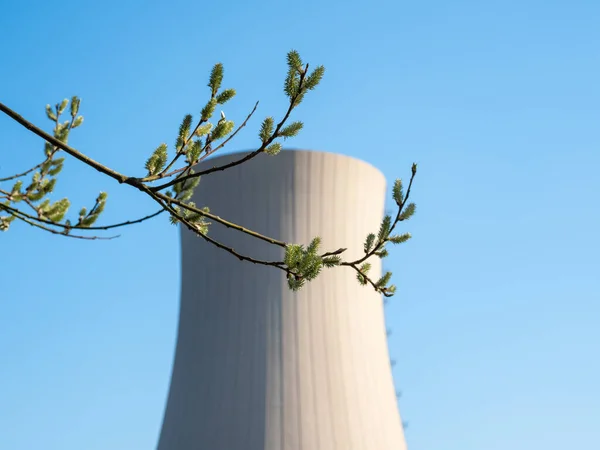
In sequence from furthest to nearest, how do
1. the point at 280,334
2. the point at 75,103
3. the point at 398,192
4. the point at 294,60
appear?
1. the point at 280,334
2. the point at 75,103
3. the point at 398,192
4. the point at 294,60

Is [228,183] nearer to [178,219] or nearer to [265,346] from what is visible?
[265,346]

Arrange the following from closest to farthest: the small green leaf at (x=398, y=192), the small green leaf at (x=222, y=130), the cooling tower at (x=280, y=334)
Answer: the small green leaf at (x=222, y=130) → the small green leaf at (x=398, y=192) → the cooling tower at (x=280, y=334)

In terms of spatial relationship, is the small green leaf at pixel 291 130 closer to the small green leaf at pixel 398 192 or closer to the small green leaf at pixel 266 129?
the small green leaf at pixel 266 129

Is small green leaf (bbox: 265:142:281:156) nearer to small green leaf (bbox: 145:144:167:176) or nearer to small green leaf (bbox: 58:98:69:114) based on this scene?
small green leaf (bbox: 145:144:167:176)

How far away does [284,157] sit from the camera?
794cm

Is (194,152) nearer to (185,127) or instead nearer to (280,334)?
(185,127)

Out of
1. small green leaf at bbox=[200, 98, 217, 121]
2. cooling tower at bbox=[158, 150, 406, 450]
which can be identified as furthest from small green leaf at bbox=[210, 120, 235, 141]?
cooling tower at bbox=[158, 150, 406, 450]

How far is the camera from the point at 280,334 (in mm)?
7480

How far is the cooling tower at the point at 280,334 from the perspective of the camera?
740 centimetres

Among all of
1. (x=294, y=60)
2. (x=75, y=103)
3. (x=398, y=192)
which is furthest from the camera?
(x=75, y=103)

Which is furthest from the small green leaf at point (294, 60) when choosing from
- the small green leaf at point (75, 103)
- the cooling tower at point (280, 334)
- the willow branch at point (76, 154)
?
the cooling tower at point (280, 334)

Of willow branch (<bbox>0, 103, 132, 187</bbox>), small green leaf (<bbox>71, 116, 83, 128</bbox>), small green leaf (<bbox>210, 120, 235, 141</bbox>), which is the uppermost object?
small green leaf (<bbox>71, 116, 83, 128</bbox>)

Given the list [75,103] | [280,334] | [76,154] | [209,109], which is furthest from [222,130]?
[280,334]

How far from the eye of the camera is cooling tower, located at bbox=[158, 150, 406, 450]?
7402mm
